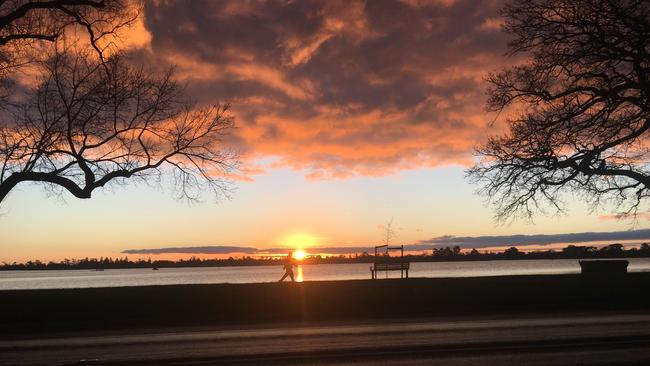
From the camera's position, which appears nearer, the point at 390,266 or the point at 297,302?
the point at 297,302

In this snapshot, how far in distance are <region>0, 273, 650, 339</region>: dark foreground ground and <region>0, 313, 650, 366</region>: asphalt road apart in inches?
118

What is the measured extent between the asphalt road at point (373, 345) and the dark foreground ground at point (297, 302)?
3004mm

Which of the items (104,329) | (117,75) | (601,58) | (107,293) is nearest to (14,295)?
(107,293)

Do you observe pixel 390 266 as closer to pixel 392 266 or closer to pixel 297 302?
pixel 392 266

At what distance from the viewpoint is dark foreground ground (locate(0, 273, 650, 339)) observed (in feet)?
65.5

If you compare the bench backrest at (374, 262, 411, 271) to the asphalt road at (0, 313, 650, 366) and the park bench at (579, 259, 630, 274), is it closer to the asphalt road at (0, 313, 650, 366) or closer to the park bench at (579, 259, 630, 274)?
the park bench at (579, 259, 630, 274)

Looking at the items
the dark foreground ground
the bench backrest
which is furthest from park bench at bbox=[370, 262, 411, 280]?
the dark foreground ground

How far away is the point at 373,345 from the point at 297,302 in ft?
30.1

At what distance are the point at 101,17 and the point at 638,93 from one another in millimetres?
19365

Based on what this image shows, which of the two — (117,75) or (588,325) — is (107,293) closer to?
(117,75)

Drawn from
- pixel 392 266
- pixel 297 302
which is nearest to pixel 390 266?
pixel 392 266

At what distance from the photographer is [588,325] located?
1636 cm

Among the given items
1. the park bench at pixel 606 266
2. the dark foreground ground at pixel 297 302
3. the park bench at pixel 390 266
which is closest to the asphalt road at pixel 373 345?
the dark foreground ground at pixel 297 302

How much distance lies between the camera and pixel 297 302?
869 inches
